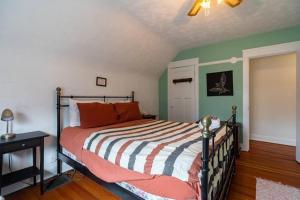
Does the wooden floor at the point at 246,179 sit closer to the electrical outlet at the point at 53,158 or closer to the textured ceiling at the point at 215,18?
the electrical outlet at the point at 53,158

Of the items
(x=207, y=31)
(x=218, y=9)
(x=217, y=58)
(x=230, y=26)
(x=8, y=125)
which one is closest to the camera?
(x=8, y=125)

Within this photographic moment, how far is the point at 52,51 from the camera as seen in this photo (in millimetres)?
2424

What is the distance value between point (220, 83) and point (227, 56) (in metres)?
0.61

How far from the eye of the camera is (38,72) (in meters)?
2.32

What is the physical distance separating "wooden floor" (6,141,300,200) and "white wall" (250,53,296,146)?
746 mm

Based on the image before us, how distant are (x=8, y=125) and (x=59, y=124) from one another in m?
0.62

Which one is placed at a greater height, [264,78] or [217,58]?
[217,58]

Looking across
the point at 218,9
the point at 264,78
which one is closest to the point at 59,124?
the point at 218,9

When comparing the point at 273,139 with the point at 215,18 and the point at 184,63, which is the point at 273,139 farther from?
the point at 215,18

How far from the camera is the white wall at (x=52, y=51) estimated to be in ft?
6.55

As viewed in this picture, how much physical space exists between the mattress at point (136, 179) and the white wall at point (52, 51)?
0.81 metres

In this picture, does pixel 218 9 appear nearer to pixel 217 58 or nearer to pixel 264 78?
pixel 217 58

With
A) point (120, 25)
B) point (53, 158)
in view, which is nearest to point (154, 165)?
point (53, 158)

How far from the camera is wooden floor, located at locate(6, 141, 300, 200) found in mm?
1985
